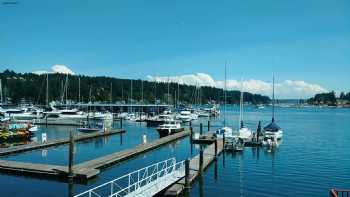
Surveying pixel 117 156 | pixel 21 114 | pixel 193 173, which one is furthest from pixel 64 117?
pixel 193 173

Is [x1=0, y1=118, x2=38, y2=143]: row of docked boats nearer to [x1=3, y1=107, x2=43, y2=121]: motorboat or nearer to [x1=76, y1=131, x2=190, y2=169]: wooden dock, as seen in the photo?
[x1=76, y1=131, x2=190, y2=169]: wooden dock

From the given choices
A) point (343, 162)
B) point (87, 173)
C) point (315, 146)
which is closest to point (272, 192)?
point (87, 173)

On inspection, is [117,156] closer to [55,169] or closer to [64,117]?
[55,169]

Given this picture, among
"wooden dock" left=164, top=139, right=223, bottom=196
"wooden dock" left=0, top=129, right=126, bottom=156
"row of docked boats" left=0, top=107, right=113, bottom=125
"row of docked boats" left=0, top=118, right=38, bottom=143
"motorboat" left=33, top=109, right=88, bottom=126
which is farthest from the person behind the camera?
"motorboat" left=33, top=109, right=88, bottom=126

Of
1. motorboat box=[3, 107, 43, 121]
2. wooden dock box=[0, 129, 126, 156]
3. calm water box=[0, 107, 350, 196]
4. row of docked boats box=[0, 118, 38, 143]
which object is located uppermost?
motorboat box=[3, 107, 43, 121]

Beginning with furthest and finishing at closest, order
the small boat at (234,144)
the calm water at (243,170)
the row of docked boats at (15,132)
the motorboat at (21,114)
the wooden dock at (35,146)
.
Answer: the motorboat at (21,114)
the row of docked boats at (15,132)
the small boat at (234,144)
the wooden dock at (35,146)
the calm water at (243,170)

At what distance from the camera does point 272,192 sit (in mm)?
30609

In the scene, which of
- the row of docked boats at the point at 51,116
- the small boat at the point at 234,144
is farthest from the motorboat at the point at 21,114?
the small boat at the point at 234,144

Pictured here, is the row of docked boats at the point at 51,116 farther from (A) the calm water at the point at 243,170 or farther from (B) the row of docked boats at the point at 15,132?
(A) the calm water at the point at 243,170

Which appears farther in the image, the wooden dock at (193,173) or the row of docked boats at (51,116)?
the row of docked boats at (51,116)

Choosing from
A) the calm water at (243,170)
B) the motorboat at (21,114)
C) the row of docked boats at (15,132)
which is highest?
the motorboat at (21,114)

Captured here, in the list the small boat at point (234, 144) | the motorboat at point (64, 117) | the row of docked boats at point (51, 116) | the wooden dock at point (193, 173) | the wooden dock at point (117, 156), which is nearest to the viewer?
the wooden dock at point (193, 173)

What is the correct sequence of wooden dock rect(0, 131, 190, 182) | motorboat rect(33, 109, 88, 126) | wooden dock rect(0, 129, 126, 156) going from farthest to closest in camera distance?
motorboat rect(33, 109, 88, 126) < wooden dock rect(0, 129, 126, 156) < wooden dock rect(0, 131, 190, 182)

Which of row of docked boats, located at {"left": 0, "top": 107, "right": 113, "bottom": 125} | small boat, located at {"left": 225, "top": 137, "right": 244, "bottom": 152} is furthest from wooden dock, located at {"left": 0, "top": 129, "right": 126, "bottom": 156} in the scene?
row of docked boats, located at {"left": 0, "top": 107, "right": 113, "bottom": 125}
